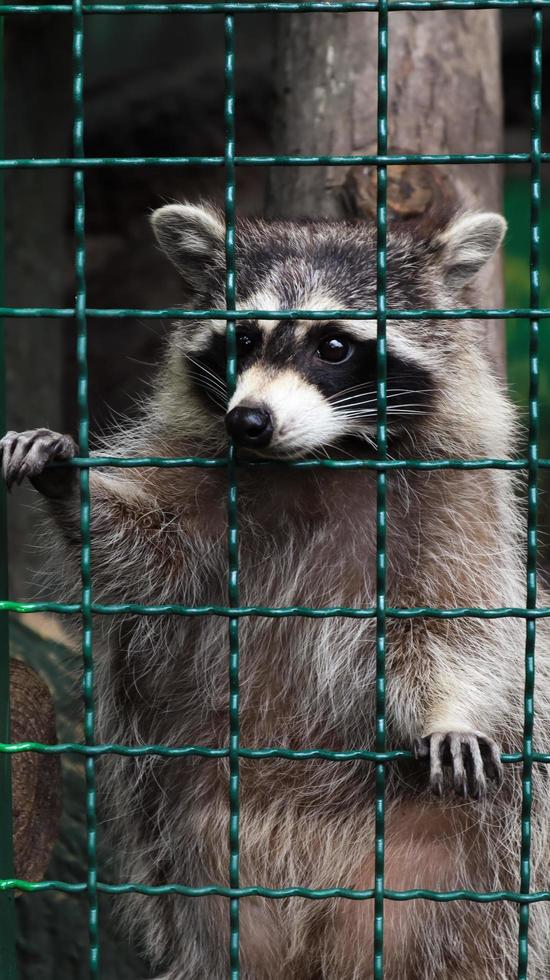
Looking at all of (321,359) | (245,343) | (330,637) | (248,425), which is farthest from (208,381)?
(330,637)

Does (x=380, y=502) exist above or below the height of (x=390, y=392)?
below

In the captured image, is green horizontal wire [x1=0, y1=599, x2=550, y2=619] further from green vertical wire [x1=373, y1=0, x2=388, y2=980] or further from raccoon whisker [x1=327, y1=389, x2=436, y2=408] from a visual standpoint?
raccoon whisker [x1=327, y1=389, x2=436, y2=408]

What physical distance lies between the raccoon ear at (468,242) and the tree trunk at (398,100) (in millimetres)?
667

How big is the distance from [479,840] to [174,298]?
525 centimetres

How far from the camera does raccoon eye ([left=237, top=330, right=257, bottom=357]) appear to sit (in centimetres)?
291

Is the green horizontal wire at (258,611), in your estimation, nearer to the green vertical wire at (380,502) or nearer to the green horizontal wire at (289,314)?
the green vertical wire at (380,502)

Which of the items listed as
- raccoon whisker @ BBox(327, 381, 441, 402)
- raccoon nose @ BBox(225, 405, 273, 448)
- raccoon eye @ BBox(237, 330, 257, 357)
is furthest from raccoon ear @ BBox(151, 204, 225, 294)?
raccoon nose @ BBox(225, 405, 273, 448)

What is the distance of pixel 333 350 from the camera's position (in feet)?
9.46

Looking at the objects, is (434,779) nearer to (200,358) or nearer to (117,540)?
(117,540)

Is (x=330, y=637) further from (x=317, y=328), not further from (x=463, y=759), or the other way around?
(x=317, y=328)

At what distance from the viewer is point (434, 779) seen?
2.53 m

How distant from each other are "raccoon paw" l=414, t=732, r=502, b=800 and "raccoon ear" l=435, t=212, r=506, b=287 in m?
1.38

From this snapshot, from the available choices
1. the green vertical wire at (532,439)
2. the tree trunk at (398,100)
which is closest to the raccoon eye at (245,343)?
the green vertical wire at (532,439)

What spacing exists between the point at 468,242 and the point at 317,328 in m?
0.70
